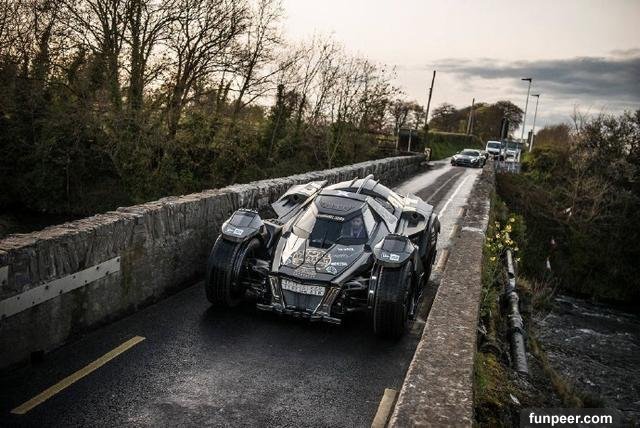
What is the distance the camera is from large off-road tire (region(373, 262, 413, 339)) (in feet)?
21.0

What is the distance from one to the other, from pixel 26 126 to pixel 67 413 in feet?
74.0

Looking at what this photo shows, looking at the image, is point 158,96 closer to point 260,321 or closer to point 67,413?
point 260,321

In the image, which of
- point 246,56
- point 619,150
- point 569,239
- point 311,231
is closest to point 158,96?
point 246,56

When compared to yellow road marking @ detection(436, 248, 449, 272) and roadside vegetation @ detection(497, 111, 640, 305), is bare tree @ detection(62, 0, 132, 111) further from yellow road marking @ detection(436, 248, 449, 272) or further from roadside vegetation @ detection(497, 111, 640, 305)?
roadside vegetation @ detection(497, 111, 640, 305)

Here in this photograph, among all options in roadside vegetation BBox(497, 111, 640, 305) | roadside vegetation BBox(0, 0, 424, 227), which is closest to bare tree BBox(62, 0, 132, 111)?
roadside vegetation BBox(0, 0, 424, 227)

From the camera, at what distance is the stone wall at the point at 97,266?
500 cm

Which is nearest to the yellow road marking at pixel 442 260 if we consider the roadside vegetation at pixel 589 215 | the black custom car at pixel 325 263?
the black custom car at pixel 325 263

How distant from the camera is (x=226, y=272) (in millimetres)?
6887

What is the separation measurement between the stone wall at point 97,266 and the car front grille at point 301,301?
2.05 m

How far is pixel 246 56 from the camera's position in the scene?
25266 millimetres

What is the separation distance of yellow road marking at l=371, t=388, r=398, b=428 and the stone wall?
3513 millimetres

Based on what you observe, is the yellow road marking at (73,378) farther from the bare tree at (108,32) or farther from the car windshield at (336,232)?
Result: the bare tree at (108,32)

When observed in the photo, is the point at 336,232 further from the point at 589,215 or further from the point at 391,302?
the point at 589,215

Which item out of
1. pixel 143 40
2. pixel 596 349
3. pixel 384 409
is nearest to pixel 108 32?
pixel 143 40
